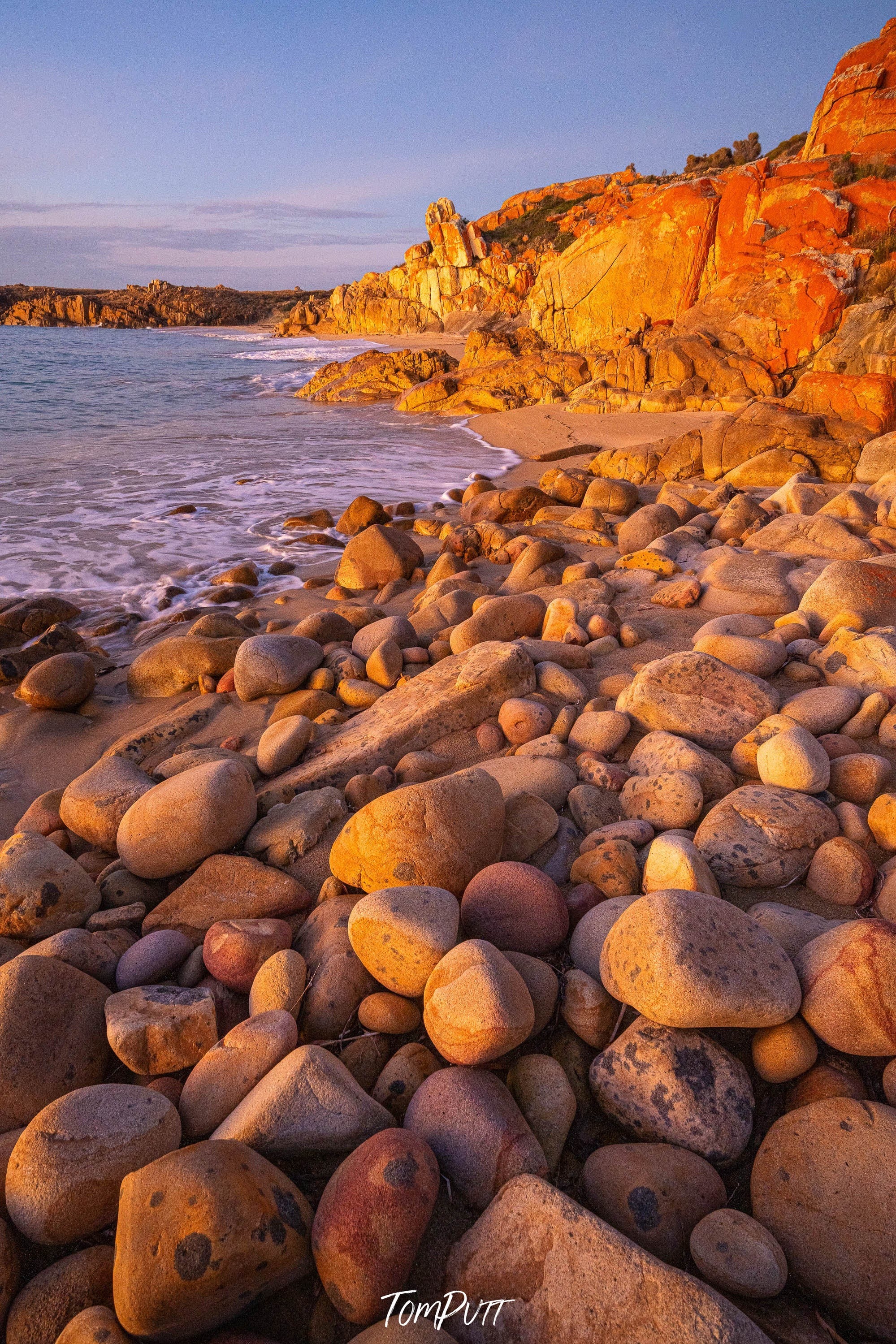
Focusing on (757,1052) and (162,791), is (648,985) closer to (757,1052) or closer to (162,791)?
(757,1052)

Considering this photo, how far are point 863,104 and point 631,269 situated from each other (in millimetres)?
6292

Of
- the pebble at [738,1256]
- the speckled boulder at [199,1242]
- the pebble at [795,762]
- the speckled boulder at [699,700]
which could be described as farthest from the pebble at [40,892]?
the pebble at [795,762]

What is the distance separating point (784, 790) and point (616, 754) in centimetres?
73

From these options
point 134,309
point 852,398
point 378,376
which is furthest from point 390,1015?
point 134,309

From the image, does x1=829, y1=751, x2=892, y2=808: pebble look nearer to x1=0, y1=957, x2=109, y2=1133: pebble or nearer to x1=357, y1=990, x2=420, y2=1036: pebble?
x1=357, y1=990, x2=420, y2=1036: pebble

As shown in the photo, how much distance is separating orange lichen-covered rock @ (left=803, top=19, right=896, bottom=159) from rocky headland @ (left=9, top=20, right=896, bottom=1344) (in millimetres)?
17899

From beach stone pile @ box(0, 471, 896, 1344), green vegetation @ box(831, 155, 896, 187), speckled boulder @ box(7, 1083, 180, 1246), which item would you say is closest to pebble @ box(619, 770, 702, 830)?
beach stone pile @ box(0, 471, 896, 1344)

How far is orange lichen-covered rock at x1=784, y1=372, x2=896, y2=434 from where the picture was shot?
9.88 meters

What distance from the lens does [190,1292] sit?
3.91ft

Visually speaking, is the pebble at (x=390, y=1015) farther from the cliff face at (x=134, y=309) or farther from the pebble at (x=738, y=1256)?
the cliff face at (x=134, y=309)

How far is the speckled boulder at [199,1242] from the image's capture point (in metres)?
1.19

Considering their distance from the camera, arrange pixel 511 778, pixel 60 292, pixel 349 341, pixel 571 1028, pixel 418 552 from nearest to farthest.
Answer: pixel 571 1028
pixel 511 778
pixel 418 552
pixel 349 341
pixel 60 292

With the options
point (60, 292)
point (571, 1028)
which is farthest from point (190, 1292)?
point (60, 292)

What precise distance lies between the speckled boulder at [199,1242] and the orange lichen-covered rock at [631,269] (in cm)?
2054
